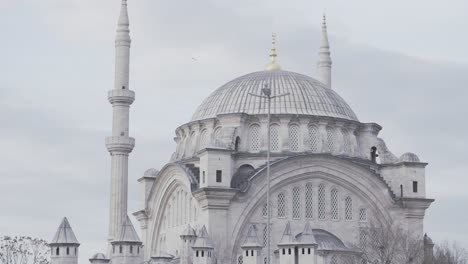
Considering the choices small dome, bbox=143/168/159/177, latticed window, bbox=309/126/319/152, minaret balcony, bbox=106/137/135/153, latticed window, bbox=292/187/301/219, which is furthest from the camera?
small dome, bbox=143/168/159/177

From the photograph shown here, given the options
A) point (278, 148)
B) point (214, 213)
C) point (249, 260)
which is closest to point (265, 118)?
point (278, 148)

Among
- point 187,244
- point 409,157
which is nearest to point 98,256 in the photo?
point 187,244

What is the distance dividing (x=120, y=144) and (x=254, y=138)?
831 centimetres

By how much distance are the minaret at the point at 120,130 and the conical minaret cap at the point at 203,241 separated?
9777 mm

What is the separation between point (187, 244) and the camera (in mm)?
68625

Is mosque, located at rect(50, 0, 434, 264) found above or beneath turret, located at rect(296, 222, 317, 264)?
above

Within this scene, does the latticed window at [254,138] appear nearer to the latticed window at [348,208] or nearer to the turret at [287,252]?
the latticed window at [348,208]

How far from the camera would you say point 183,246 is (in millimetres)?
69375

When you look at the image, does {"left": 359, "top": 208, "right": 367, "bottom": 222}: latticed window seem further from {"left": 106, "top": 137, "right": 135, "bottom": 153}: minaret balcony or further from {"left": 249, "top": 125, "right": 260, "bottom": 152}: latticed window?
{"left": 106, "top": 137, "right": 135, "bottom": 153}: minaret balcony

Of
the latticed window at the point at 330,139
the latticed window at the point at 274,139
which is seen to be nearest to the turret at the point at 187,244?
the latticed window at the point at 274,139

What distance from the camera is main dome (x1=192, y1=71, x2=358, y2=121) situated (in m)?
75.8

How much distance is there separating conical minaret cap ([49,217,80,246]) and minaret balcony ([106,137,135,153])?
1257cm

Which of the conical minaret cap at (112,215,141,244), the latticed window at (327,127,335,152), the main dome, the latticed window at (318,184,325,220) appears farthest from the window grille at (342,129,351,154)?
the conical minaret cap at (112,215,141,244)

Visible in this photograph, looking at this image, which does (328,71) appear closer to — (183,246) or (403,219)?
(403,219)
